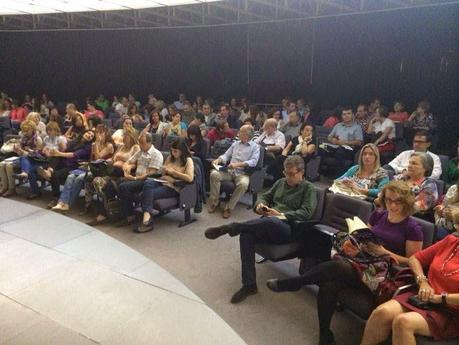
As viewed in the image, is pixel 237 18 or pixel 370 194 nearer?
pixel 370 194

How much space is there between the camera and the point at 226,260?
322cm

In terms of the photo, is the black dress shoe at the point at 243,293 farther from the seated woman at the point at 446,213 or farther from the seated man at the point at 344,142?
the seated man at the point at 344,142

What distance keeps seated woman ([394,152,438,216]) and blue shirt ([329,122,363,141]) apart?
8.14 ft

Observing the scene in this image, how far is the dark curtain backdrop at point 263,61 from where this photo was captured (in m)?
8.01

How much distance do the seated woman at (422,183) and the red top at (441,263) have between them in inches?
36.7

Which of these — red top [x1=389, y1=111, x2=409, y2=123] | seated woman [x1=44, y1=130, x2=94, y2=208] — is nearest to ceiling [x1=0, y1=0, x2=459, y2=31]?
red top [x1=389, y1=111, x2=409, y2=123]

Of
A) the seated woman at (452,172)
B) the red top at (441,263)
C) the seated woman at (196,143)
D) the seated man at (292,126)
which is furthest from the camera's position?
the seated man at (292,126)

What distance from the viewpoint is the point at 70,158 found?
4785 millimetres

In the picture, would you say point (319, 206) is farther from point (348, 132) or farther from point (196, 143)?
point (348, 132)

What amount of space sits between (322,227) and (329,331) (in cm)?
74

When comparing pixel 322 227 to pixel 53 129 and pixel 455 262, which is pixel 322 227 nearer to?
pixel 455 262

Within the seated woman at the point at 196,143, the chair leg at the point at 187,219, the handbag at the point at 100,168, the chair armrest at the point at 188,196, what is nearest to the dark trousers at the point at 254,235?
the chair armrest at the point at 188,196

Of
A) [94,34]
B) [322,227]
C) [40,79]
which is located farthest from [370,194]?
[40,79]

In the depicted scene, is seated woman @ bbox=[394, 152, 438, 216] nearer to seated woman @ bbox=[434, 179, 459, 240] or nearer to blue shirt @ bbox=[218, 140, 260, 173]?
seated woman @ bbox=[434, 179, 459, 240]
